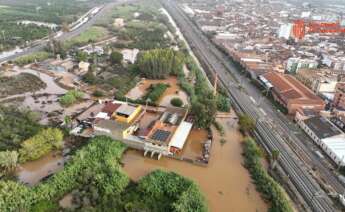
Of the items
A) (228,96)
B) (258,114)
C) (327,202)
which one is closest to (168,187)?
(327,202)

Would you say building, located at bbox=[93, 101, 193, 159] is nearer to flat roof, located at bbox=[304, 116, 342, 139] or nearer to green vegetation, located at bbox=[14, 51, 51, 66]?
flat roof, located at bbox=[304, 116, 342, 139]

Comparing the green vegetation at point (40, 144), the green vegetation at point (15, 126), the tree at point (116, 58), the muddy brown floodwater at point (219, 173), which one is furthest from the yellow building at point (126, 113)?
the tree at point (116, 58)

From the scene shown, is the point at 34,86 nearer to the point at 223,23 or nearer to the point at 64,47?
the point at 64,47

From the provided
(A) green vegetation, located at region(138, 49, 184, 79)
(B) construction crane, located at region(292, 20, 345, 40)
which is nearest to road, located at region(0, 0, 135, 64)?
(A) green vegetation, located at region(138, 49, 184, 79)

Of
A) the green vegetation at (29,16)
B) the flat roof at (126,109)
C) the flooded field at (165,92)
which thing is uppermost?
the green vegetation at (29,16)

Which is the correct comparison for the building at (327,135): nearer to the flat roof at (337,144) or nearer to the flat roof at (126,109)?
the flat roof at (337,144)

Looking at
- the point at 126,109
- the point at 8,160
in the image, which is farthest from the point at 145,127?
the point at 8,160
